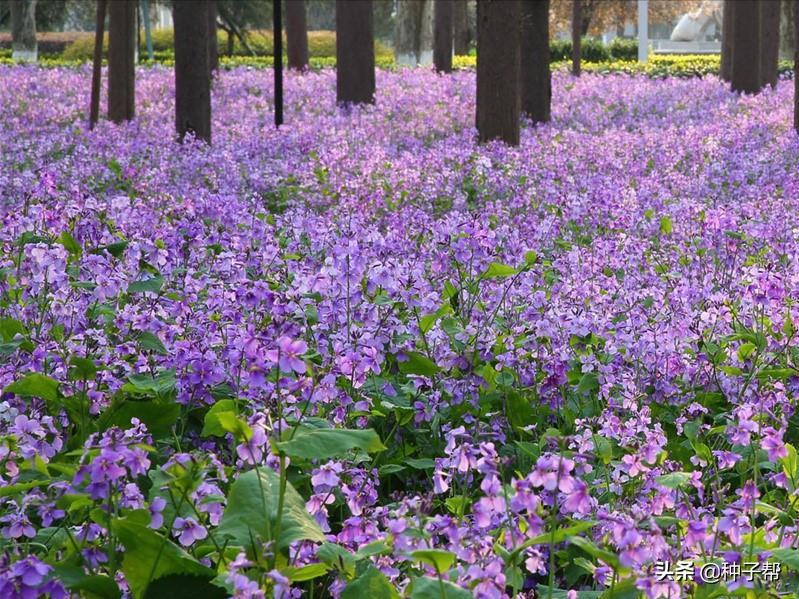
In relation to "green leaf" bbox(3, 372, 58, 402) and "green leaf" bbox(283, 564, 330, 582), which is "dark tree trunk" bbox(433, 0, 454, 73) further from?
"green leaf" bbox(283, 564, 330, 582)

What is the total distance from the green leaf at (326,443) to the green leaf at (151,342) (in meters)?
1.50

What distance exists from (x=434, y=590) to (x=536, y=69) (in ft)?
45.4

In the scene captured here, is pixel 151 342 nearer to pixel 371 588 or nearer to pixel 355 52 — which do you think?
pixel 371 588

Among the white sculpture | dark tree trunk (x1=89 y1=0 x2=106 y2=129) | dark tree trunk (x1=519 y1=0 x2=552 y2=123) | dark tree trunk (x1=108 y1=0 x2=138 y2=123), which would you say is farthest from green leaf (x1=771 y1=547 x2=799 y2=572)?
the white sculpture

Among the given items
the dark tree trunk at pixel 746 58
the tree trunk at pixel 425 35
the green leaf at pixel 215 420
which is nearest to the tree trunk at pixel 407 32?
the tree trunk at pixel 425 35

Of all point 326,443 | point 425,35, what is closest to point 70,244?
point 326,443

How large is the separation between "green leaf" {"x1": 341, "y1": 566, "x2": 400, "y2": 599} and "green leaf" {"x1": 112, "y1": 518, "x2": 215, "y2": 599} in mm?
324

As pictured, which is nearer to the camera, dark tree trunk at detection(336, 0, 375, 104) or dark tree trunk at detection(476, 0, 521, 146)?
dark tree trunk at detection(476, 0, 521, 146)

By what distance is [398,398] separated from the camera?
4070 millimetres

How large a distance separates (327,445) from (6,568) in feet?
2.23

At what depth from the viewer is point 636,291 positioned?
17.7ft

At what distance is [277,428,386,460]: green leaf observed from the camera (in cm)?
242

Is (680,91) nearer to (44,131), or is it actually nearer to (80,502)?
(44,131)

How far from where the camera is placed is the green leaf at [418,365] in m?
4.19
